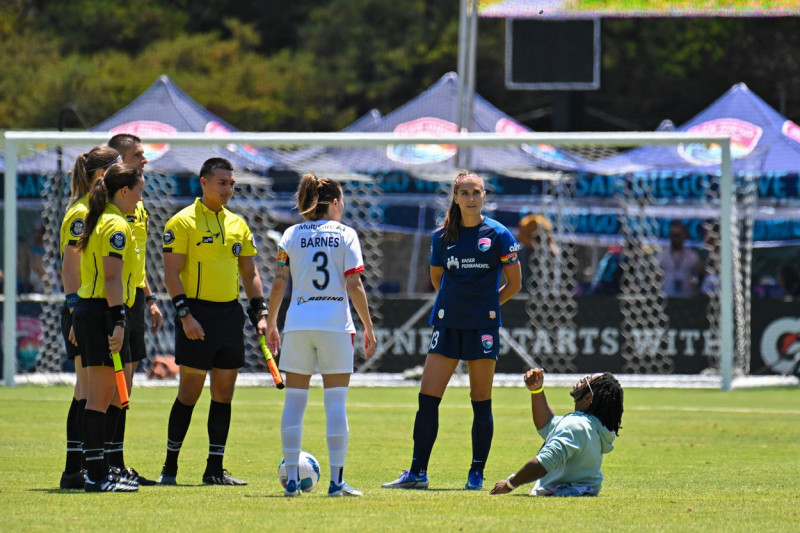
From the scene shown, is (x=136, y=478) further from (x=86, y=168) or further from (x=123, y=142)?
(x=123, y=142)

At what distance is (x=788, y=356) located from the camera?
1770 centimetres

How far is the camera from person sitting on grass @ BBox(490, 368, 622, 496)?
7.54 m

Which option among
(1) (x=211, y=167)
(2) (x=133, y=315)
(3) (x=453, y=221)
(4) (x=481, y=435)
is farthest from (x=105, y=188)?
(4) (x=481, y=435)

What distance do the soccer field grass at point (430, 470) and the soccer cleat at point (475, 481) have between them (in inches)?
5.8

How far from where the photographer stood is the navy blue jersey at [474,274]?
841cm

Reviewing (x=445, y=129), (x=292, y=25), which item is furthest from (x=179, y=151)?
(x=292, y=25)

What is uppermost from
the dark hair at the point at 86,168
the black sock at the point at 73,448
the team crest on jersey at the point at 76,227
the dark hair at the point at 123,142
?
the dark hair at the point at 123,142

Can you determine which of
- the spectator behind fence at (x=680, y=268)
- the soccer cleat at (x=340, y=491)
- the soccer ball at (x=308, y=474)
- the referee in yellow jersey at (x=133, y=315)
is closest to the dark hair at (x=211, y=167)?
the referee in yellow jersey at (x=133, y=315)

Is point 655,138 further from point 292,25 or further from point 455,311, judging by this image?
point 292,25

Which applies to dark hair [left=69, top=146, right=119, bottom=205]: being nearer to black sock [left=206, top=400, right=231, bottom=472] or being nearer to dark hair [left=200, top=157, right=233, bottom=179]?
dark hair [left=200, top=157, right=233, bottom=179]

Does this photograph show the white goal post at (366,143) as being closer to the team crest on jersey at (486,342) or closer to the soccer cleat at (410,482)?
the team crest on jersey at (486,342)

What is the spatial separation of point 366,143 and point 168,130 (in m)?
9.78

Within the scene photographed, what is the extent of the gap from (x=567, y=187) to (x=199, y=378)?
1362cm

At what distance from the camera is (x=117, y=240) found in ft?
25.2
